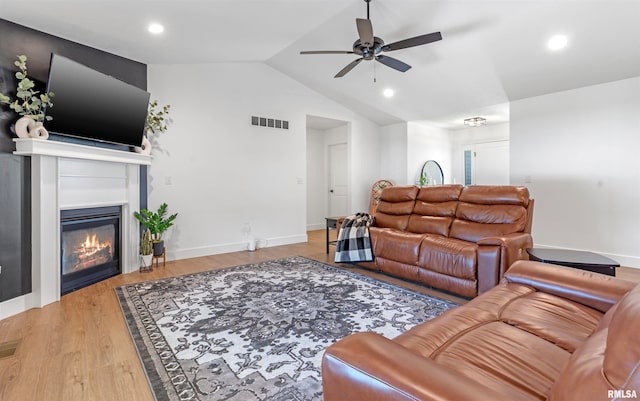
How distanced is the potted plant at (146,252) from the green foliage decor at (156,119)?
54.0 inches

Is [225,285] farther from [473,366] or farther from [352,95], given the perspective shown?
[352,95]

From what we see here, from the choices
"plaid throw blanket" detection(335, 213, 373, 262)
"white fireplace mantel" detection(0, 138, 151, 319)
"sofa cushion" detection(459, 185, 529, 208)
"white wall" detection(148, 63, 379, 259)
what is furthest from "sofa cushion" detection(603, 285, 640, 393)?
"white wall" detection(148, 63, 379, 259)

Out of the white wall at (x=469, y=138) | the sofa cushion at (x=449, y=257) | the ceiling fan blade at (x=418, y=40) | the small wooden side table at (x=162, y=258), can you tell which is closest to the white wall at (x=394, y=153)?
the white wall at (x=469, y=138)

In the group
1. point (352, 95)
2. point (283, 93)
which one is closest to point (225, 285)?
point (283, 93)

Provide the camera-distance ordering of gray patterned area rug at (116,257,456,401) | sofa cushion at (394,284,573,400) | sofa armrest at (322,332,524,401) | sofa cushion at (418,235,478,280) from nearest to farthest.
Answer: sofa armrest at (322,332,524,401)
sofa cushion at (394,284,573,400)
gray patterned area rug at (116,257,456,401)
sofa cushion at (418,235,478,280)

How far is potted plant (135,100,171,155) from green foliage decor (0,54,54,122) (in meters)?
1.06

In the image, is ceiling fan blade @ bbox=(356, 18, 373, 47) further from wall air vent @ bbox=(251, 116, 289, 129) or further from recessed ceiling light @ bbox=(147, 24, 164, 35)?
wall air vent @ bbox=(251, 116, 289, 129)

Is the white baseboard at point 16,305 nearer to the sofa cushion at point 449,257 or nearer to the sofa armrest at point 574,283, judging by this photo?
the sofa cushion at point 449,257

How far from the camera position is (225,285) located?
3287mm

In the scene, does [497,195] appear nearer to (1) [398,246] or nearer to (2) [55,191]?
(1) [398,246]

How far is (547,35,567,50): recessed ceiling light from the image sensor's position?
140 inches

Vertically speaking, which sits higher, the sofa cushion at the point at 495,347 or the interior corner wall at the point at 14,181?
the interior corner wall at the point at 14,181

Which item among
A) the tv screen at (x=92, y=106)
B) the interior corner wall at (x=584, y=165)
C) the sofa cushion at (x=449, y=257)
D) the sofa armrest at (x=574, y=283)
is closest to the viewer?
the sofa armrest at (x=574, y=283)

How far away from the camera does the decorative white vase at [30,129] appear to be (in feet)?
8.83
